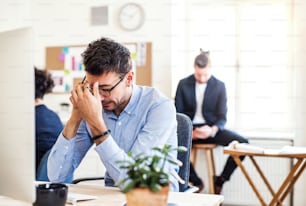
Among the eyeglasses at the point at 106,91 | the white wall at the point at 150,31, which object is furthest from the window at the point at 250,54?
the eyeglasses at the point at 106,91

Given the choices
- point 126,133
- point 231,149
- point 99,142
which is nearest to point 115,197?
point 99,142

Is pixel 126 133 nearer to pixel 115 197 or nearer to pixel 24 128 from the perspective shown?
→ pixel 115 197

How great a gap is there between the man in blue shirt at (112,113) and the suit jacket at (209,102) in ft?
7.32

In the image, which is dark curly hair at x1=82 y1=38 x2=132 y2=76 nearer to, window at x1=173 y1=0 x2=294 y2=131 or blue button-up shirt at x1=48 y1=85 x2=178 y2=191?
blue button-up shirt at x1=48 y1=85 x2=178 y2=191

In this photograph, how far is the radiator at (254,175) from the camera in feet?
13.1

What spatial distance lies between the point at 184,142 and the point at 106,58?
490 millimetres

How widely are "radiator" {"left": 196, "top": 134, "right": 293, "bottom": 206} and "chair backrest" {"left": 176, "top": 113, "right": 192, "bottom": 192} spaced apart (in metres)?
2.26

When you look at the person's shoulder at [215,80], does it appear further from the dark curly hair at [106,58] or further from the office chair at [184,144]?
the dark curly hair at [106,58]

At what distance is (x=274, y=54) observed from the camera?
421 centimetres

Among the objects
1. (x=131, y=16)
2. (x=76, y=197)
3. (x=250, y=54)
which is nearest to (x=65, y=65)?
(x=131, y=16)

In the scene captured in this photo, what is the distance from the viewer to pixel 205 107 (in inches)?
158

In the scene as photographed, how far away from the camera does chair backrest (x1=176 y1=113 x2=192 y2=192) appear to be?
1.83 metres

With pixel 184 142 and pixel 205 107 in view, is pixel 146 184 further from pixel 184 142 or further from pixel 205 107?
pixel 205 107

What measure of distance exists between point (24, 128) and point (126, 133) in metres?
0.69
